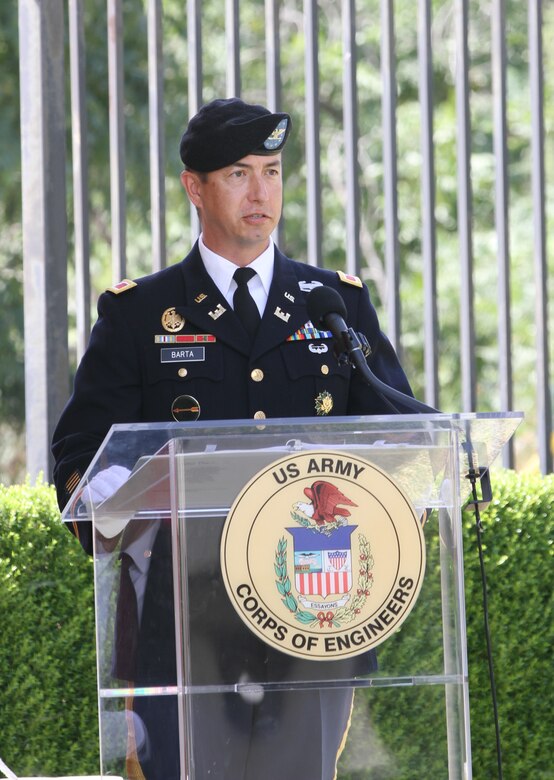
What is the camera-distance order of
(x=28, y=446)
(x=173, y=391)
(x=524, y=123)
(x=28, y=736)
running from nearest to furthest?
(x=173, y=391)
(x=28, y=736)
(x=28, y=446)
(x=524, y=123)

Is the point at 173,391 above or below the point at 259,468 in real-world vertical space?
above

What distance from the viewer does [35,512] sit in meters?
3.85

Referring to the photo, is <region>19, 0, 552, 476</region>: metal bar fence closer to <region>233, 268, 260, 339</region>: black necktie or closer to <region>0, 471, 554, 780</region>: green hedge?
<region>0, 471, 554, 780</region>: green hedge

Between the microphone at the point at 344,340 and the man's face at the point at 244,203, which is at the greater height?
the man's face at the point at 244,203

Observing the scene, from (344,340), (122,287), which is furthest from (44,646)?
(344,340)

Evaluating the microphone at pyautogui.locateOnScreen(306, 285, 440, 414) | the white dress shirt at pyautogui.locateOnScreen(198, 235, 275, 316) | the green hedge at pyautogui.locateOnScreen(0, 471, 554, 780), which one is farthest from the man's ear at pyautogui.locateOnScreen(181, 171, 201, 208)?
the green hedge at pyautogui.locateOnScreen(0, 471, 554, 780)

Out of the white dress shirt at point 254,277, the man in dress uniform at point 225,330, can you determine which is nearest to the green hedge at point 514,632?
the man in dress uniform at point 225,330

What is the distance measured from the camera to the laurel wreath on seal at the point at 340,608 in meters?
1.96

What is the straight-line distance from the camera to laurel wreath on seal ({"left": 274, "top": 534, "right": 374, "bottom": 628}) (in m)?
1.96

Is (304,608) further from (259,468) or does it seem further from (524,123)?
(524,123)

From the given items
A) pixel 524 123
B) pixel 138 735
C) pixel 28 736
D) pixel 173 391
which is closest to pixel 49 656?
pixel 28 736

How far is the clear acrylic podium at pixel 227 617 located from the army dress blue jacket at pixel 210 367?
70 centimetres

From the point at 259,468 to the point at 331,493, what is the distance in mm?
113

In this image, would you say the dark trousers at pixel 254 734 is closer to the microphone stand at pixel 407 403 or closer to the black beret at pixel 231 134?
the microphone stand at pixel 407 403
